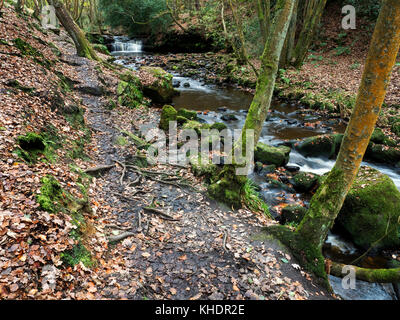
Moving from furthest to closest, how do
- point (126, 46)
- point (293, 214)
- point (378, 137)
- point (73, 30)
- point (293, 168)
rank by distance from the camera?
point (126, 46), point (73, 30), point (378, 137), point (293, 168), point (293, 214)

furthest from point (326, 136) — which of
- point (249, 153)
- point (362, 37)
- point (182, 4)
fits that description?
point (182, 4)

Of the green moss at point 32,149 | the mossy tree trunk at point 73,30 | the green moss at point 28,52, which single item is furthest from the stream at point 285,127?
the green moss at point 28,52

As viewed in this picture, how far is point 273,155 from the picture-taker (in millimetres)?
9812

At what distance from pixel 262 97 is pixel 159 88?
36.2ft

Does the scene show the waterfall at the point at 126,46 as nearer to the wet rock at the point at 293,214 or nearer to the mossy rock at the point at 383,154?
the mossy rock at the point at 383,154

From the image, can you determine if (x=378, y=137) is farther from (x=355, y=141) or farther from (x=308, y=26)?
(x=308, y=26)

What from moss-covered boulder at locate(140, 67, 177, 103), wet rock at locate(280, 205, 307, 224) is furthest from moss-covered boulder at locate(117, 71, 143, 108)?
wet rock at locate(280, 205, 307, 224)

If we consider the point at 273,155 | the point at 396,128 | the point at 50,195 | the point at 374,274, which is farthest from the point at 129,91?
the point at 396,128

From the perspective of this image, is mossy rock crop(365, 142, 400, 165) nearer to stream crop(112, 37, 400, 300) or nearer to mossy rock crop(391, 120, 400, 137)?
stream crop(112, 37, 400, 300)

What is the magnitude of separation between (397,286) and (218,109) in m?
12.5

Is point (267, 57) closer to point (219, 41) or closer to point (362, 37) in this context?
point (362, 37)

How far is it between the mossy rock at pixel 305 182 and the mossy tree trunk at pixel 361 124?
3855 mm

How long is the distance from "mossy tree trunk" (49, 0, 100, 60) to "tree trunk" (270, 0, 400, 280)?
13.9 m

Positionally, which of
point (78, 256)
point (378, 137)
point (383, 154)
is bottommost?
point (383, 154)
